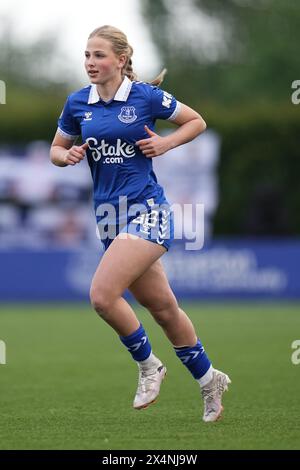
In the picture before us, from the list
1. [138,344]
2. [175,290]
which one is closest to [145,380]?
[138,344]

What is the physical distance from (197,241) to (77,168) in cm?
412

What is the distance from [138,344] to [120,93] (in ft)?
5.16

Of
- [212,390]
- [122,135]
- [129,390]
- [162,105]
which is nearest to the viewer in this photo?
[122,135]

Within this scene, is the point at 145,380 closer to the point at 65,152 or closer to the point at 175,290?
the point at 65,152

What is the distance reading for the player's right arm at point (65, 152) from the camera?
22.2 feet

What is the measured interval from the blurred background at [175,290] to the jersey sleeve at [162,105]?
6.37 ft

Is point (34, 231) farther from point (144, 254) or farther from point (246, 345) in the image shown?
point (144, 254)

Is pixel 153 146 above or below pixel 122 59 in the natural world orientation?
below

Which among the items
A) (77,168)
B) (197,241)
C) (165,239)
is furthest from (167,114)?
(77,168)

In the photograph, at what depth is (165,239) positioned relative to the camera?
697cm

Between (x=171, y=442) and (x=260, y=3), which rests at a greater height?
(x=260, y=3)

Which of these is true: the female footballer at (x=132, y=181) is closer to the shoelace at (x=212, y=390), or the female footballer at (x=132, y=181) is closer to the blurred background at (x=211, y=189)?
the shoelace at (x=212, y=390)

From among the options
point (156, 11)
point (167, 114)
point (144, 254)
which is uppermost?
point (156, 11)

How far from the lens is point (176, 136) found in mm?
6984
